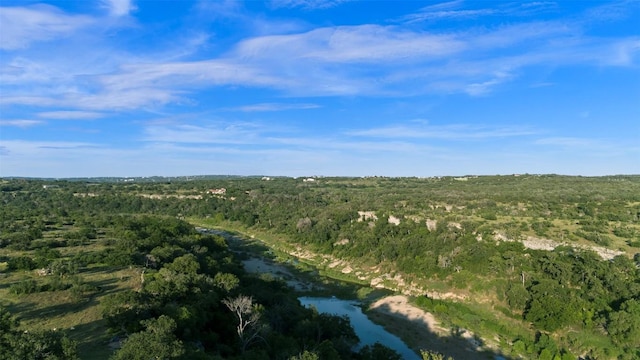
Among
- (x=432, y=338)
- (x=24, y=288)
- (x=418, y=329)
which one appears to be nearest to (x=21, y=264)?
(x=24, y=288)

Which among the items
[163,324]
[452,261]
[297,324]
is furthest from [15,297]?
[452,261]

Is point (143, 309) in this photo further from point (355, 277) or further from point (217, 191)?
point (217, 191)

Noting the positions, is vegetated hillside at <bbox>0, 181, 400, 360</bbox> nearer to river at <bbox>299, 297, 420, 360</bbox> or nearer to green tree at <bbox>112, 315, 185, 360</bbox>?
green tree at <bbox>112, 315, 185, 360</bbox>

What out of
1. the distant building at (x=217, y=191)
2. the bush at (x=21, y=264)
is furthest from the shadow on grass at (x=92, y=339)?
the distant building at (x=217, y=191)

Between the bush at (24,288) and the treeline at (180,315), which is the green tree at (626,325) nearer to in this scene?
the treeline at (180,315)

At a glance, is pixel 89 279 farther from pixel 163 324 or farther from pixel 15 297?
pixel 163 324
